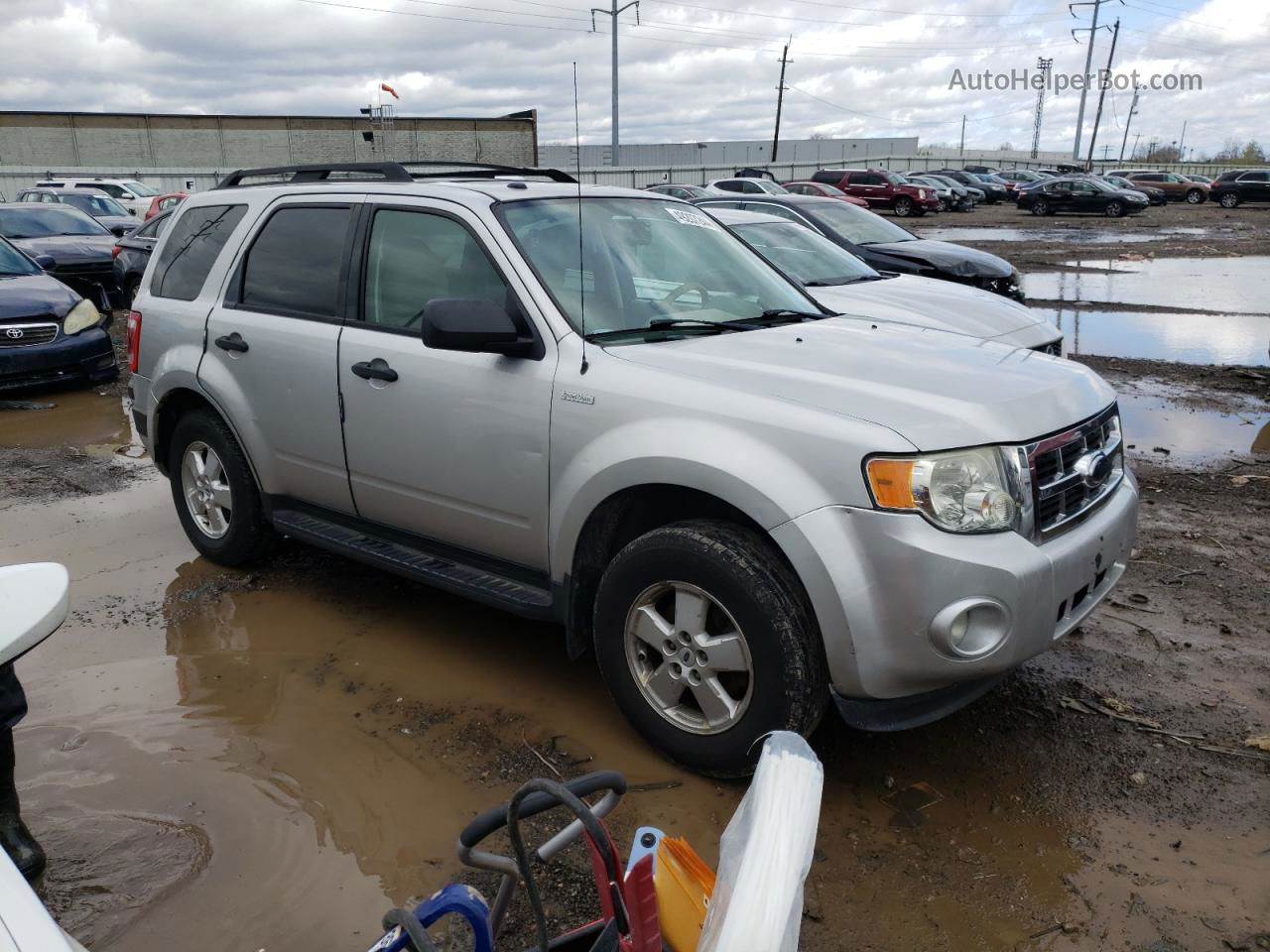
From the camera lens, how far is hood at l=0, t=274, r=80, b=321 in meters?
9.34

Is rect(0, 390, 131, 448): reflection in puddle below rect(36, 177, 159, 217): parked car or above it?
below

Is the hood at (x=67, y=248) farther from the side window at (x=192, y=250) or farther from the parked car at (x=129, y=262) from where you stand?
the side window at (x=192, y=250)

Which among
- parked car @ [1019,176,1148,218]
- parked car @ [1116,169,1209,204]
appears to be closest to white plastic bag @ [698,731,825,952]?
parked car @ [1019,176,1148,218]

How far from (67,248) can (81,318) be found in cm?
552

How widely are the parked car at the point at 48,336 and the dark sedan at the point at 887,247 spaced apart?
6063 mm

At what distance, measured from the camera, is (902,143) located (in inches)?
3556

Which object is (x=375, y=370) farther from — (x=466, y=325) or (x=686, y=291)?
(x=686, y=291)

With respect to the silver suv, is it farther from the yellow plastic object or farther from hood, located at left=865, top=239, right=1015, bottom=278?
hood, located at left=865, top=239, right=1015, bottom=278

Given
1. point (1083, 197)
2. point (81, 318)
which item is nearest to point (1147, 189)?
point (1083, 197)

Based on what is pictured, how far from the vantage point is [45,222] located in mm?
15094

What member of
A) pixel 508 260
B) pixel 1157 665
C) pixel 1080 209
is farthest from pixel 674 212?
pixel 1080 209

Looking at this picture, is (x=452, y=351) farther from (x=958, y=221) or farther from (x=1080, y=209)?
(x=1080, y=209)

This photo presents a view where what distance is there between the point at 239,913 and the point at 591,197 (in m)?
2.95

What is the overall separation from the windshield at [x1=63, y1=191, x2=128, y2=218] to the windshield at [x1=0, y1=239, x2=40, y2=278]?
1191 cm
